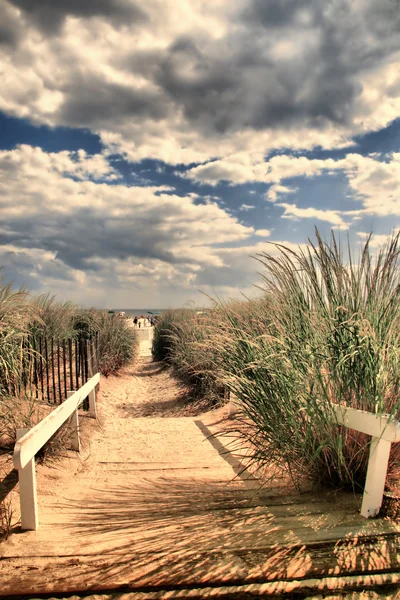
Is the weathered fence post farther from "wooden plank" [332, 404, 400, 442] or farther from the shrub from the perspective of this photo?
"wooden plank" [332, 404, 400, 442]

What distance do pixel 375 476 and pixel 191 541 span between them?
50.6 inches

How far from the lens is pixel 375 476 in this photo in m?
2.76

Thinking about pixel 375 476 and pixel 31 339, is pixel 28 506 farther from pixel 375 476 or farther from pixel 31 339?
pixel 31 339

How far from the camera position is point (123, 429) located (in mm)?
6840

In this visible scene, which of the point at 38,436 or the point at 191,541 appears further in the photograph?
the point at 38,436

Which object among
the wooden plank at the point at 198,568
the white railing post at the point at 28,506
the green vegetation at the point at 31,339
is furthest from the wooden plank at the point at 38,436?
the wooden plank at the point at 198,568

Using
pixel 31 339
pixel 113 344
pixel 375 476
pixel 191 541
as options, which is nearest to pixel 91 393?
pixel 31 339

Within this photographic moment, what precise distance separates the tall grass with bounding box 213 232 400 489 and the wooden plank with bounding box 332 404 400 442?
68 mm

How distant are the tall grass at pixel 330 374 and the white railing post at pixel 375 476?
131 millimetres

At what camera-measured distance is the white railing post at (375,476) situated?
9.02 feet

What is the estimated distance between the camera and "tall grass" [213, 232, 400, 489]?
115 inches

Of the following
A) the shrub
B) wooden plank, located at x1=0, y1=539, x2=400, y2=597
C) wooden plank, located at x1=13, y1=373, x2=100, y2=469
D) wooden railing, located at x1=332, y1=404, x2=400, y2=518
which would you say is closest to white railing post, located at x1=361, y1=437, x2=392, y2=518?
wooden railing, located at x1=332, y1=404, x2=400, y2=518

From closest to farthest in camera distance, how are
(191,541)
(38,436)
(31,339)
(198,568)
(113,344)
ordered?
(198,568), (191,541), (38,436), (31,339), (113,344)

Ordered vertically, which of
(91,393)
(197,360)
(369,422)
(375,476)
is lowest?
(91,393)
